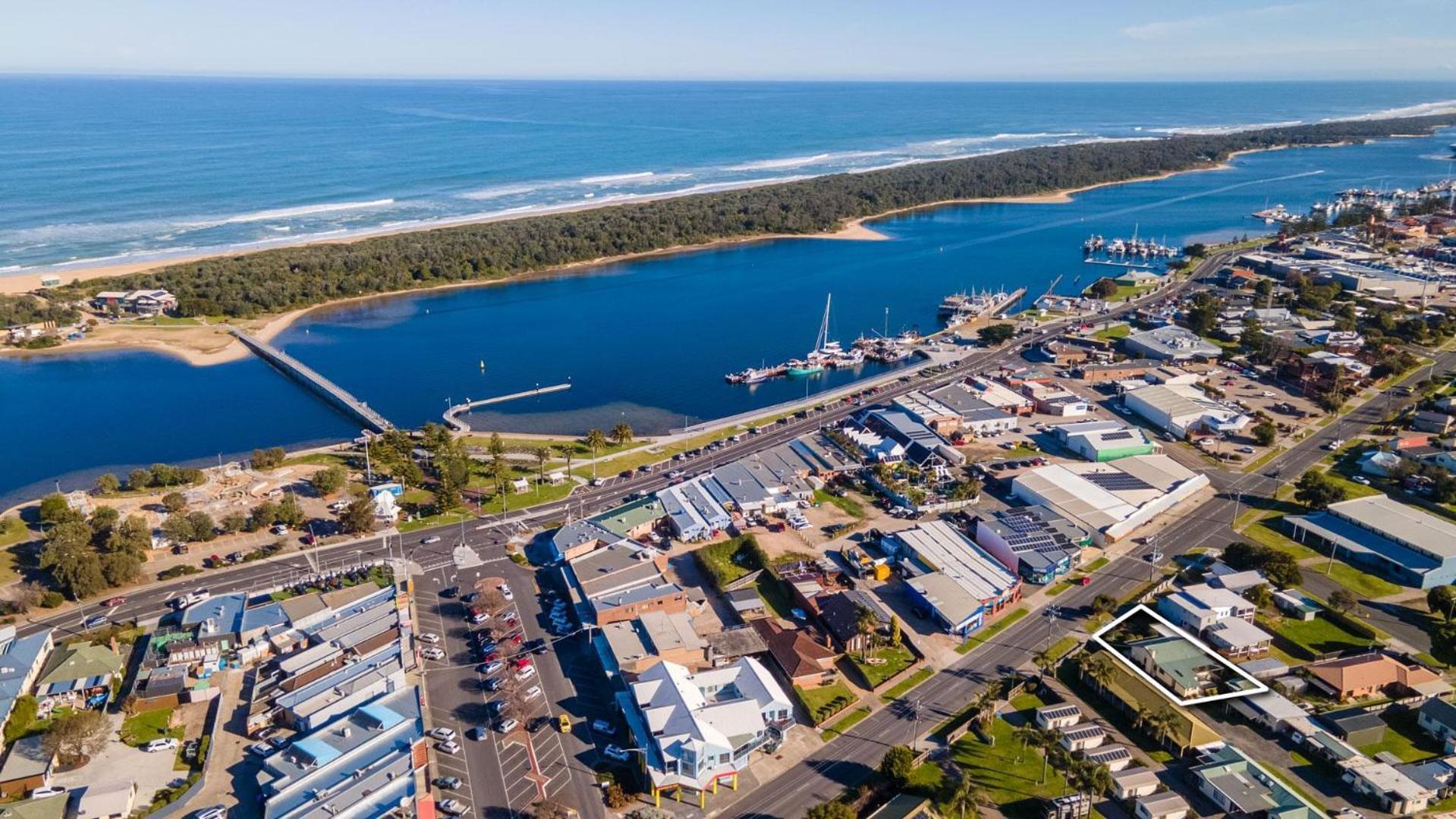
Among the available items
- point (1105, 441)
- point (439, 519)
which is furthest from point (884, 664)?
point (1105, 441)

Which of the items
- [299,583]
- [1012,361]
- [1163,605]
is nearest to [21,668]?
[299,583]

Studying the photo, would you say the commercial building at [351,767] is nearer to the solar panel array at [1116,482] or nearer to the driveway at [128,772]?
the driveway at [128,772]

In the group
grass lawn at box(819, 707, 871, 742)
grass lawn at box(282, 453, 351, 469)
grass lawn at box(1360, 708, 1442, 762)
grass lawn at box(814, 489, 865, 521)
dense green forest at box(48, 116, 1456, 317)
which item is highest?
dense green forest at box(48, 116, 1456, 317)

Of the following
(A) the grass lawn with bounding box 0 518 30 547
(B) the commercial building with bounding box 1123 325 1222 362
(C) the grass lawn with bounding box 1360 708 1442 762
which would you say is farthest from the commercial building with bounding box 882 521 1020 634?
(A) the grass lawn with bounding box 0 518 30 547

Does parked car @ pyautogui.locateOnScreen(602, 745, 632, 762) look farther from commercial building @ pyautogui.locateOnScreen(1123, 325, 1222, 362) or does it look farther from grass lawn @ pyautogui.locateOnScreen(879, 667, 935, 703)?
commercial building @ pyautogui.locateOnScreen(1123, 325, 1222, 362)

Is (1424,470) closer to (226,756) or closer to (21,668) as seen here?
(226,756)

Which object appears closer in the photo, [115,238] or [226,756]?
[226,756]
